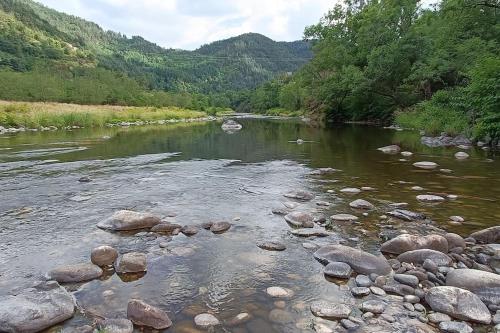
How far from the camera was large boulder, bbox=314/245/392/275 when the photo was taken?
202 inches

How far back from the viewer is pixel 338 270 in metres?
5.08

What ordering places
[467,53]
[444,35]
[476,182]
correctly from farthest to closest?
[444,35], [467,53], [476,182]

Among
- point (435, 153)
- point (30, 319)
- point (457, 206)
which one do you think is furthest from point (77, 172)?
point (435, 153)

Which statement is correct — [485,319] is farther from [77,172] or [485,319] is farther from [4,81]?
[4,81]

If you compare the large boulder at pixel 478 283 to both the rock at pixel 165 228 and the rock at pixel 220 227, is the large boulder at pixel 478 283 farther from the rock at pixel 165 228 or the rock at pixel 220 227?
the rock at pixel 165 228

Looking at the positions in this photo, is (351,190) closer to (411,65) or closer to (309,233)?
(309,233)

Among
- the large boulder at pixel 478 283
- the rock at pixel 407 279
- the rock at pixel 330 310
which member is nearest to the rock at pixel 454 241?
the large boulder at pixel 478 283

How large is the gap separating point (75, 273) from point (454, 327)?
446 centimetres

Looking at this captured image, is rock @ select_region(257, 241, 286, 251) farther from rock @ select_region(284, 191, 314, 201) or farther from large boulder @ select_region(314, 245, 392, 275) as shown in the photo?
rock @ select_region(284, 191, 314, 201)

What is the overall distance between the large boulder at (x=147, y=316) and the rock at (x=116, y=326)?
0.29 feet

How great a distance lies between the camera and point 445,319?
13.0ft

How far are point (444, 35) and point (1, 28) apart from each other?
124 metres

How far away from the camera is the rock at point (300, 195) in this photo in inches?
364

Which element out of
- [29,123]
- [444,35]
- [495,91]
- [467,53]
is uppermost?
[444,35]
